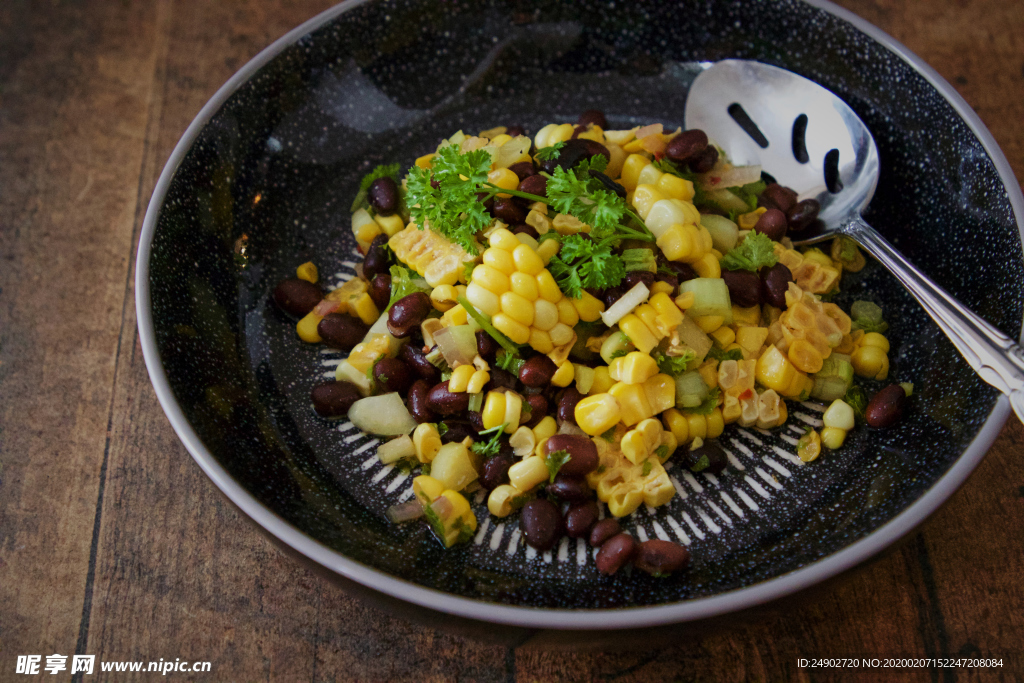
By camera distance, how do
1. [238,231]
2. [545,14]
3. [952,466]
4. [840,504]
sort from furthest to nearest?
[545,14] → [238,231] → [840,504] → [952,466]

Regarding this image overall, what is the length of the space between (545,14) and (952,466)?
1.82 metres

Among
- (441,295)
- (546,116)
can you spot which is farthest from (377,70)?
(441,295)

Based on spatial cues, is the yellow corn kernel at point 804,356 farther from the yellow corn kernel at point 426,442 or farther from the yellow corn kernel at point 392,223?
the yellow corn kernel at point 392,223

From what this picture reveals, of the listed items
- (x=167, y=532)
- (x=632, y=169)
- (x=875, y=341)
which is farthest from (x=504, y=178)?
(x=167, y=532)

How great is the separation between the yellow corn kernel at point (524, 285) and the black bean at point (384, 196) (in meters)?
0.54

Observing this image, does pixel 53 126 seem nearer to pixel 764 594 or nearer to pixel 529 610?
pixel 529 610

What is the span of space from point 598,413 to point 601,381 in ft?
0.36

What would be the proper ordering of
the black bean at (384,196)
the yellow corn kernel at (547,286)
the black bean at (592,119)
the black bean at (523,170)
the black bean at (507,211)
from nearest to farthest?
the yellow corn kernel at (547,286)
the black bean at (507,211)
the black bean at (523,170)
the black bean at (384,196)
the black bean at (592,119)

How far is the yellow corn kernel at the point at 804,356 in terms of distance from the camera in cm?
188

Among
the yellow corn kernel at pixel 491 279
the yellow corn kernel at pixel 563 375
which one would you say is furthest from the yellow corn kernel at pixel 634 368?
the yellow corn kernel at pixel 491 279

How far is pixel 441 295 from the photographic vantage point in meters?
1.90

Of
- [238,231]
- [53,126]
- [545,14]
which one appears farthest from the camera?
[53,126]

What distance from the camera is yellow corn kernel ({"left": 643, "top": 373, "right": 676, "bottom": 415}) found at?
182 cm

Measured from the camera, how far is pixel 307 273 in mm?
2174
